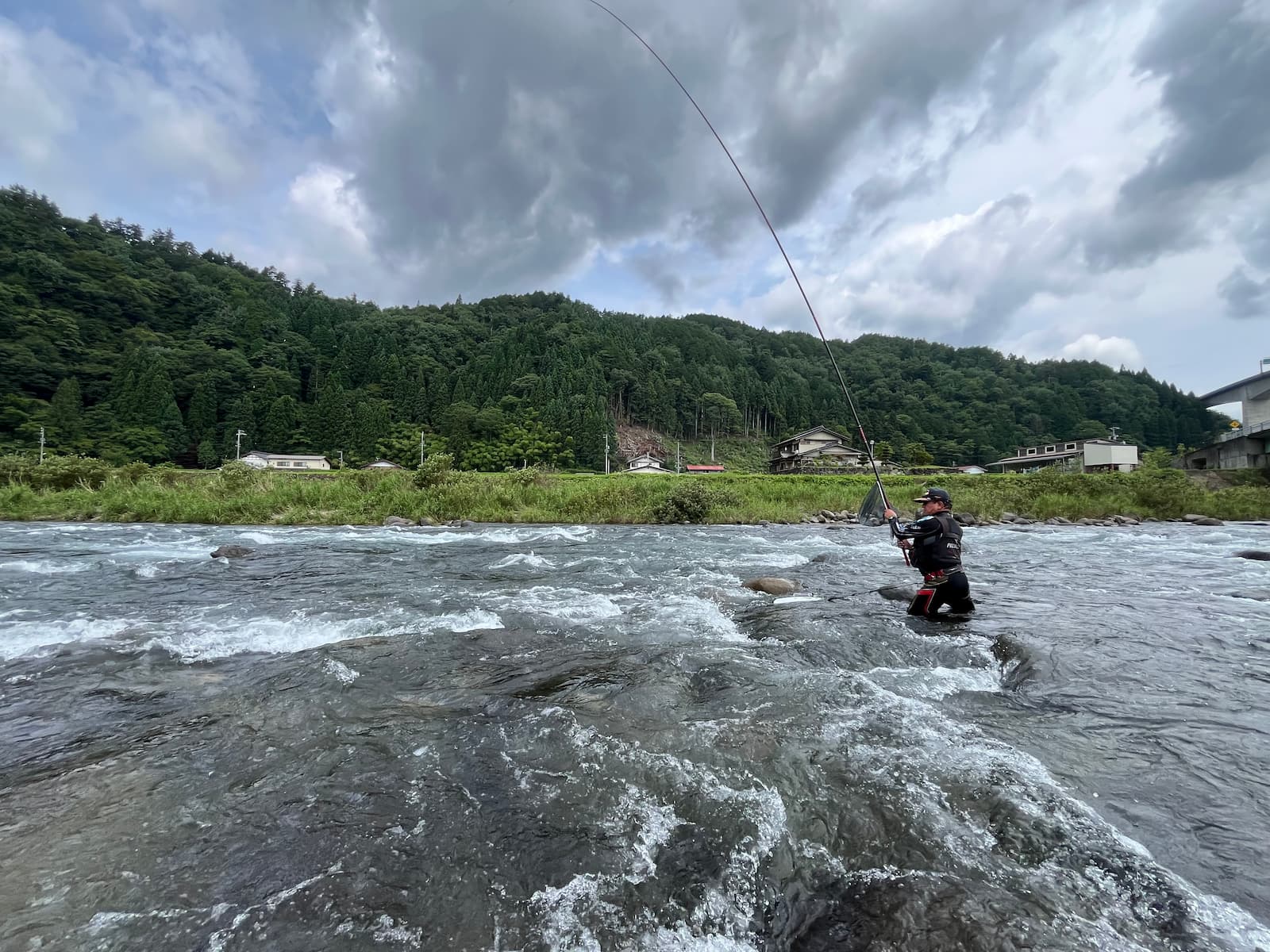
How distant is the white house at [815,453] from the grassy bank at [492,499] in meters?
42.3

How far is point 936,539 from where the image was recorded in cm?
671

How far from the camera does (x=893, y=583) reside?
9242mm

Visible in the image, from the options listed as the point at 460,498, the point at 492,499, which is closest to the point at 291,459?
the point at 460,498

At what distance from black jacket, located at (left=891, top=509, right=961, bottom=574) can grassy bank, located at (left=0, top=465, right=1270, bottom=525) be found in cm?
1460

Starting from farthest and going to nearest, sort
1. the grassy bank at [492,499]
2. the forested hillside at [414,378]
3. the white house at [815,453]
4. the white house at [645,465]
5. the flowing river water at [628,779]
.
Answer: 1. the white house at [645,465]
2. the white house at [815,453]
3. the forested hillside at [414,378]
4. the grassy bank at [492,499]
5. the flowing river water at [628,779]

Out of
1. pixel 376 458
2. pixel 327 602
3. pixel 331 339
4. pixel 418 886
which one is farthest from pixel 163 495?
pixel 331 339

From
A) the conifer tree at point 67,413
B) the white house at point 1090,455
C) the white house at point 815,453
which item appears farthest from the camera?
the white house at point 815,453

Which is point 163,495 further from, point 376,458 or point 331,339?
point 331,339

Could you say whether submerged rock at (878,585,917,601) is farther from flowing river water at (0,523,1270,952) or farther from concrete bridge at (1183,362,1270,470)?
concrete bridge at (1183,362,1270,470)

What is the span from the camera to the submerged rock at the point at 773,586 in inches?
324

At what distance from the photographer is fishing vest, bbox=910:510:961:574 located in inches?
261

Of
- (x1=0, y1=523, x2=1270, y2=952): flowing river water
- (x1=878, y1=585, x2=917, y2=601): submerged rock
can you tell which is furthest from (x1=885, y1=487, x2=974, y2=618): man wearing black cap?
(x1=878, y1=585, x2=917, y2=601): submerged rock

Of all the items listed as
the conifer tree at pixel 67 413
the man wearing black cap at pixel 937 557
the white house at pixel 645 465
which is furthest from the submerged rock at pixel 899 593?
the conifer tree at pixel 67 413

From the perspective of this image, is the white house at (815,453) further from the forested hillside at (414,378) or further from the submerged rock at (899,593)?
the submerged rock at (899,593)
